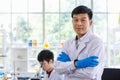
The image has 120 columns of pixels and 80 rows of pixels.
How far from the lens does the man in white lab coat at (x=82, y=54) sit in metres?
1.47

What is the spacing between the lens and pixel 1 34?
5965mm

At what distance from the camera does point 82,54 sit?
1.54m

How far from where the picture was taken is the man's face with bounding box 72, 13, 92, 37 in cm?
155

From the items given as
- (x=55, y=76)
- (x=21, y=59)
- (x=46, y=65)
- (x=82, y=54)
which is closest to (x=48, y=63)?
(x=46, y=65)

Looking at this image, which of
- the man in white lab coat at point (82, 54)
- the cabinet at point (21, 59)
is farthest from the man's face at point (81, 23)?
the cabinet at point (21, 59)

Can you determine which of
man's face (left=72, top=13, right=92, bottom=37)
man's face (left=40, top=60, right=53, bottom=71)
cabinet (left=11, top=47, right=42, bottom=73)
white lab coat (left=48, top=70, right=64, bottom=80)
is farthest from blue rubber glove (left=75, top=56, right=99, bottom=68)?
cabinet (left=11, top=47, right=42, bottom=73)

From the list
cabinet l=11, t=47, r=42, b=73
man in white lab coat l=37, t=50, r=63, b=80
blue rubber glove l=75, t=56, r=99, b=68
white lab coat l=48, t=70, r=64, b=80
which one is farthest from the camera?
cabinet l=11, t=47, r=42, b=73

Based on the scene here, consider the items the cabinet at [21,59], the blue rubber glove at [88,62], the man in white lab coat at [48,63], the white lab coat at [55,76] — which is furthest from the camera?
the cabinet at [21,59]

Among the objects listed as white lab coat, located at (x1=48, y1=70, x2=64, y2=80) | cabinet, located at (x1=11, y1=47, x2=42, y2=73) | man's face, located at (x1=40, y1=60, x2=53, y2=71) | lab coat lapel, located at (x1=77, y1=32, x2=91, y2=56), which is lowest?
cabinet, located at (x1=11, y1=47, x2=42, y2=73)

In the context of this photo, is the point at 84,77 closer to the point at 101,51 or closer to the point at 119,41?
the point at 101,51

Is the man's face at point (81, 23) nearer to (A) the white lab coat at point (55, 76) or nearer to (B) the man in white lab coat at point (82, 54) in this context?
(B) the man in white lab coat at point (82, 54)

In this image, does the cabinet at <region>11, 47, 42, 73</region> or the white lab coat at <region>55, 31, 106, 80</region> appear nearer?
the white lab coat at <region>55, 31, 106, 80</region>

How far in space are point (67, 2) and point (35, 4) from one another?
885 millimetres

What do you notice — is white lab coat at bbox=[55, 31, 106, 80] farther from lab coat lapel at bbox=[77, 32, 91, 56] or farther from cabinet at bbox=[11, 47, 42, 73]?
cabinet at bbox=[11, 47, 42, 73]
